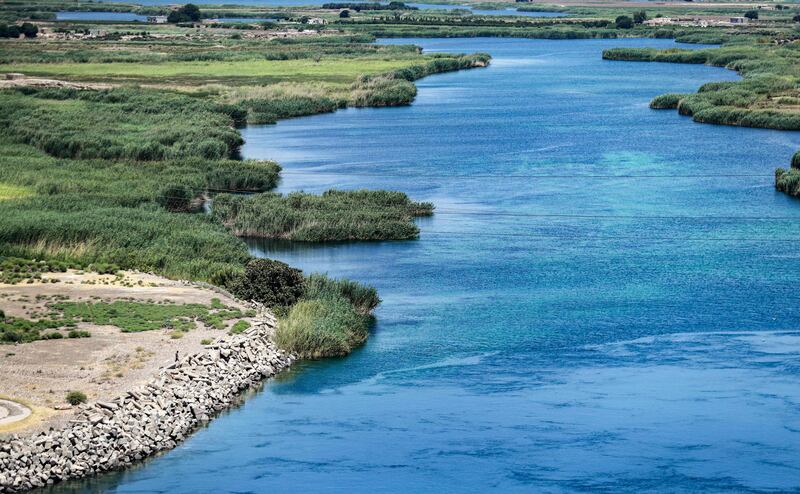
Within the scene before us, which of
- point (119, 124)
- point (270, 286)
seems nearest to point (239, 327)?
point (270, 286)

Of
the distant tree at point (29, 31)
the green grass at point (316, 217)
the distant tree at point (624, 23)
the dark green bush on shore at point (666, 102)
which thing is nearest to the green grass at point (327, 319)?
the green grass at point (316, 217)

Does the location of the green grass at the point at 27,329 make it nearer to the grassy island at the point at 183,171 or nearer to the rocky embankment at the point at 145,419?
the grassy island at the point at 183,171

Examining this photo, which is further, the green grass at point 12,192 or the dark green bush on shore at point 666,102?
the dark green bush on shore at point 666,102

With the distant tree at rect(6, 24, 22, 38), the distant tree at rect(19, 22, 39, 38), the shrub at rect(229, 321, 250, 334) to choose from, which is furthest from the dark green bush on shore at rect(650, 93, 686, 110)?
the distant tree at rect(6, 24, 22, 38)

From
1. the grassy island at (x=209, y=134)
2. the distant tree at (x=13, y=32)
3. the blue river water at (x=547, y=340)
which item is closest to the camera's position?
the blue river water at (x=547, y=340)

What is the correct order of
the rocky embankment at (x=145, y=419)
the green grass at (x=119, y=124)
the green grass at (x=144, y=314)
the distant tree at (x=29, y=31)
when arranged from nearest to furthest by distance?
1. the rocky embankment at (x=145, y=419)
2. the green grass at (x=144, y=314)
3. the green grass at (x=119, y=124)
4. the distant tree at (x=29, y=31)

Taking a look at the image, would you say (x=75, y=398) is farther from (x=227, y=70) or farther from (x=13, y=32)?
(x=13, y=32)

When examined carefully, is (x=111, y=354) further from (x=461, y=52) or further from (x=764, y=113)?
(x=461, y=52)

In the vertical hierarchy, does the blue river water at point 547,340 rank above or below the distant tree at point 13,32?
below
